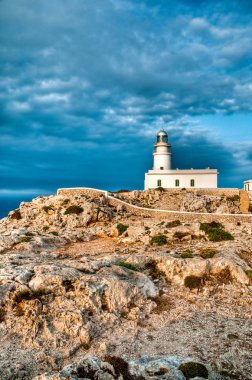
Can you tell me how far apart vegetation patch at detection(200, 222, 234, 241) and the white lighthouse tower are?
921 inches

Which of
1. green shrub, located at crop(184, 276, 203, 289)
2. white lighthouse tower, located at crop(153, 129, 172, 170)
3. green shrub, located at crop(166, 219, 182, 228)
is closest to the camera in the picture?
green shrub, located at crop(184, 276, 203, 289)

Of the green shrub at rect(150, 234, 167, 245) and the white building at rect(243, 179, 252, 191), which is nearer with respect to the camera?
the green shrub at rect(150, 234, 167, 245)

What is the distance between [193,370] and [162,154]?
147 feet

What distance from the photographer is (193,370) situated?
11.6 meters

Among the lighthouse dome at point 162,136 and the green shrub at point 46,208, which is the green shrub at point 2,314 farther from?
the lighthouse dome at point 162,136

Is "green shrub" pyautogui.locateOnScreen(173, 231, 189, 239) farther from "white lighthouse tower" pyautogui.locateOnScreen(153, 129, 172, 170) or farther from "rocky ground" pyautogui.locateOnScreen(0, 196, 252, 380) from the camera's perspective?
"white lighthouse tower" pyautogui.locateOnScreen(153, 129, 172, 170)

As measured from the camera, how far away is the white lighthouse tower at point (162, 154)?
5459cm

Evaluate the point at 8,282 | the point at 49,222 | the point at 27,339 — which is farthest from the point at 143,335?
the point at 49,222

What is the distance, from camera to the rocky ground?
40.6 feet

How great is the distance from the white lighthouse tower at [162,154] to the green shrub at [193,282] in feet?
115

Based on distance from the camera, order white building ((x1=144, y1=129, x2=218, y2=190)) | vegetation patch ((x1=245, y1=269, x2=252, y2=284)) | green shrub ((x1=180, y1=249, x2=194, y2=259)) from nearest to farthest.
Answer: vegetation patch ((x1=245, y1=269, x2=252, y2=284)) → green shrub ((x1=180, y1=249, x2=194, y2=259)) → white building ((x1=144, y1=129, x2=218, y2=190))

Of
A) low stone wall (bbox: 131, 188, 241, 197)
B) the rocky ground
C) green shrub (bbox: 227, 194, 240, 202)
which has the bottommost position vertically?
the rocky ground

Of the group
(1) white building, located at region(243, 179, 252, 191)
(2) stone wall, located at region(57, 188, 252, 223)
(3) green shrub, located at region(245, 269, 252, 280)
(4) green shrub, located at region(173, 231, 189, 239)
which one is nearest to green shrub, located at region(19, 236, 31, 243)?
(4) green shrub, located at region(173, 231, 189, 239)

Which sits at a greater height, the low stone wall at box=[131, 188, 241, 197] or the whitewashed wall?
the whitewashed wall
